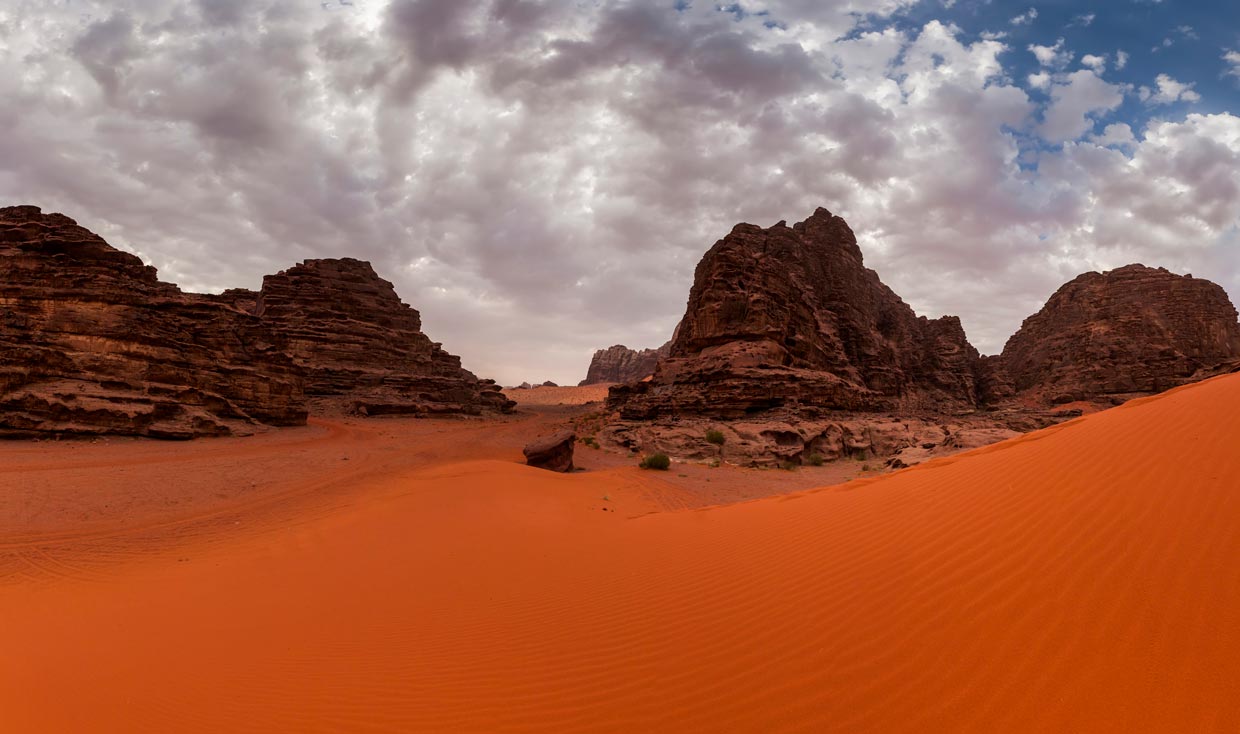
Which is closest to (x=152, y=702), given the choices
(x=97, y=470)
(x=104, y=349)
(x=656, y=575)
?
(x=656, y=575)

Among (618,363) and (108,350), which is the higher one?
(618,363)

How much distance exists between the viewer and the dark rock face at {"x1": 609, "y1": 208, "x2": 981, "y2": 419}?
84.1 feet

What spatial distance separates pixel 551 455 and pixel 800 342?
2255 centimetres

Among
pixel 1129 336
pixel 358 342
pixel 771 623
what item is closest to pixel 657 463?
pixel 771 623

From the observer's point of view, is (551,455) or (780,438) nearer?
(551,455)

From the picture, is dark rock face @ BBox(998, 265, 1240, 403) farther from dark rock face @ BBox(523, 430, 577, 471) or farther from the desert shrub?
dark rock face @ BBox(523, 430, 577, 471)

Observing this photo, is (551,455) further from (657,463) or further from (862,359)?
(862,359)

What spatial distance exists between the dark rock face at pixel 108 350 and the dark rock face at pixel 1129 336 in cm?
6092

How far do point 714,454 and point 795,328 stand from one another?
→ 17.1 metres

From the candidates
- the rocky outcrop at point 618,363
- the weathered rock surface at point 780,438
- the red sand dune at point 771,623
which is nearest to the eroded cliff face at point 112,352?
the red sand dune at point 771,623

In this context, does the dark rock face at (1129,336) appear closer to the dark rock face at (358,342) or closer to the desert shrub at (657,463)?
the desert shrub at (657,463)

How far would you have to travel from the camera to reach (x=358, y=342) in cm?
3850

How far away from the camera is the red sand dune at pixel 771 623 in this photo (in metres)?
2.29

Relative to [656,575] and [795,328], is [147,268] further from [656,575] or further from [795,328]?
[795,328]
